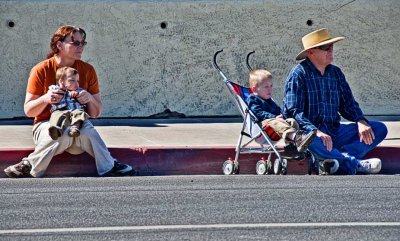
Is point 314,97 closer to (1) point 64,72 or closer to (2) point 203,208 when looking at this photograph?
(1) point 64,72

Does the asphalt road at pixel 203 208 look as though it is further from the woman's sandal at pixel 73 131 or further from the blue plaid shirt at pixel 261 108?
the blue plaid shirt at pixel 261 108

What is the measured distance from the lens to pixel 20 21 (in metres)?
17.1

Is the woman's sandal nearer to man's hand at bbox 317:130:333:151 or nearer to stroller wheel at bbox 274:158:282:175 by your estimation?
stroller wheel at bbox 274:158:282:175

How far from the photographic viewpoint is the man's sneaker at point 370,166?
1160 centimetres

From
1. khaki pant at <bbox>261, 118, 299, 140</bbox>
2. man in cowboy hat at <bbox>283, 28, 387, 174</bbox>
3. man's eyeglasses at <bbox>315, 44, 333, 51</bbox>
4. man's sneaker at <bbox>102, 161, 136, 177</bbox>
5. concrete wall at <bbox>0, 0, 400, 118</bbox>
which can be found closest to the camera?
khaki pant at <bbox>261, 118, 299, 140</bbox>

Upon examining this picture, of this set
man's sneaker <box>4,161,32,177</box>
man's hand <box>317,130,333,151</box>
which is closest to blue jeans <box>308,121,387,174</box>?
man's hand <box>317,130,333,151</box>

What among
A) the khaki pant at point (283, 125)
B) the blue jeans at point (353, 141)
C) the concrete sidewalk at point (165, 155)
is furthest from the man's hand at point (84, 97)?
the blue jeans at point (353, 141)

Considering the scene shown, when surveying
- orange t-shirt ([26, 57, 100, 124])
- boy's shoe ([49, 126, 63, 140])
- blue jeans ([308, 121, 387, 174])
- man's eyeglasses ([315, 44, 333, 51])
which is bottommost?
blue jeans ([308, 121, 387, 174])

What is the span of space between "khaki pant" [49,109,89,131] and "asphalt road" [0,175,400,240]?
0.48 m

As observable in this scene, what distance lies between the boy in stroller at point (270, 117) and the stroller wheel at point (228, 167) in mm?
447

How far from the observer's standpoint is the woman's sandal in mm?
11109

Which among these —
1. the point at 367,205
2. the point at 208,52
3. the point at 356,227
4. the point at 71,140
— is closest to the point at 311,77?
the point at 71,140

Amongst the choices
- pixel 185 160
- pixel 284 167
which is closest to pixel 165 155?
pixel 185 160

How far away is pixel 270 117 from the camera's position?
11.7 metres
